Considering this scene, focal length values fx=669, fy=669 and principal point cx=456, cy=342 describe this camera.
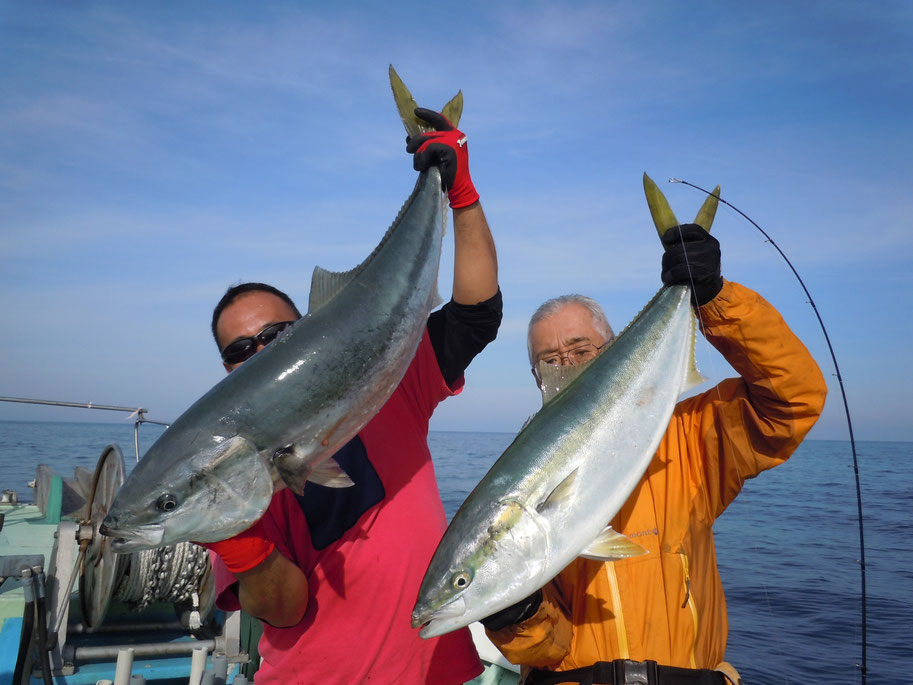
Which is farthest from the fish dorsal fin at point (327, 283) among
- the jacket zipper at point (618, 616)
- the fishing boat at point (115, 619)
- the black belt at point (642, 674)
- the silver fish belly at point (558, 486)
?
the fishing boat at point (115, 619)

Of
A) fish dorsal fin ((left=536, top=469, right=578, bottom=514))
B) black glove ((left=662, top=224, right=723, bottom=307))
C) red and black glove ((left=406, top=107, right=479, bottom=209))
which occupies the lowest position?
fish dorsal fin ((left=536, top=469, right=578, bottom=514))

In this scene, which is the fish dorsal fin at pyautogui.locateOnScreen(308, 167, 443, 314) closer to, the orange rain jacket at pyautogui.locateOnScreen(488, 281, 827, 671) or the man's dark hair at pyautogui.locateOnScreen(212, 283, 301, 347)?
the man's dark hair at pyautogui.locateOnScreen(212, 283, 301, 347)

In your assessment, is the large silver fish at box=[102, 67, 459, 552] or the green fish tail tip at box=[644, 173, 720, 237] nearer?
the large silver fish at box=[102, 67, 459, 552]

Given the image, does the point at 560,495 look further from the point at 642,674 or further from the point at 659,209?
the point at 659,209

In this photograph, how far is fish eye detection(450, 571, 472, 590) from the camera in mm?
2107

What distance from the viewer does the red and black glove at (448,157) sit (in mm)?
2738

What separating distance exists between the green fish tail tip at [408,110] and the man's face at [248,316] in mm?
1033

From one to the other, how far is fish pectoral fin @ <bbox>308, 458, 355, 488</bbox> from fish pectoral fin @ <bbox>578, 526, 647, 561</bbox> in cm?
79

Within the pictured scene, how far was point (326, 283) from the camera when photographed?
2.38m

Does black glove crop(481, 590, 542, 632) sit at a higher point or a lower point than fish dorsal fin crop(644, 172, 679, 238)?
lower

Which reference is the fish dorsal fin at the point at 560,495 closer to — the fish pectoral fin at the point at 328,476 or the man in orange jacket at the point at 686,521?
the man in orange jacket at the point at 686,521

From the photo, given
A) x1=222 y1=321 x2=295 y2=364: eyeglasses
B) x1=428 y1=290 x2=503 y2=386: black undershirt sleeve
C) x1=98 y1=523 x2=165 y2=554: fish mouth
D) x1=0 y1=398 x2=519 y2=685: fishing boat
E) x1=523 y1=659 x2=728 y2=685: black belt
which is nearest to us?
x1=98 y1=523 x2=165 y2=554: fish mouth

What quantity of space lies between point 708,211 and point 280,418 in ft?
5.81

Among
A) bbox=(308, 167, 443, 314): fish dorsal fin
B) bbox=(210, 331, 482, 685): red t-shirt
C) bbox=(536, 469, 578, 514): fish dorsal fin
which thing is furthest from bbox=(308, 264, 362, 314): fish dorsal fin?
bbox=(536, 469, 578, 514): fish dorsal fin
